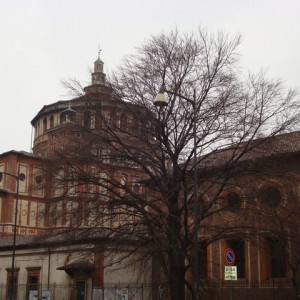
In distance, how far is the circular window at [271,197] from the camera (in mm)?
24688

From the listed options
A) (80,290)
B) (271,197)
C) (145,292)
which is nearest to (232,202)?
(271,197)

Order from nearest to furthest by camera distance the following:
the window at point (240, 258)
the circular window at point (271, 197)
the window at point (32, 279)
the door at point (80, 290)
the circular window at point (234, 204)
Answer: the circular window at point (271, 197) → the circular window at point (234, 204) → the window at point (240, 258) → the door at point (80, 290) → the window at point (32, 279)

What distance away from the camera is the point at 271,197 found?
85.2 feet

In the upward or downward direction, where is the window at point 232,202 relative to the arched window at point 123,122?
downward

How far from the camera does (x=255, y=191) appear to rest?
2478 cm

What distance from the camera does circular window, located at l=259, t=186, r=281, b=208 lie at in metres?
24.7

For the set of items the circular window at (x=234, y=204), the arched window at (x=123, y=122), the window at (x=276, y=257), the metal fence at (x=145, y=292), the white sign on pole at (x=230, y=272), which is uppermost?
the arched window at (x=123, y=122)

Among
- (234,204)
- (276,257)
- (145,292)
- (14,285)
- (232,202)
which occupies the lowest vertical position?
(145,292)

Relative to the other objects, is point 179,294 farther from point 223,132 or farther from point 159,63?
point 159,63

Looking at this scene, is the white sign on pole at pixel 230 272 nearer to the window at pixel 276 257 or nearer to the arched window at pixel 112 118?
the window at pixel 276 257

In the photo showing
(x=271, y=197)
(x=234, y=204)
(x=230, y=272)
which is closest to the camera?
(x=230, y=272)

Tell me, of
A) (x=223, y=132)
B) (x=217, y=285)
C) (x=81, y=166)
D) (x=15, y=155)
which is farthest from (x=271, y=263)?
(x=15, y=155)

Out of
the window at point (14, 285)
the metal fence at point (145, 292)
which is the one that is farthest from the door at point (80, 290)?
the window at point (14, 285)

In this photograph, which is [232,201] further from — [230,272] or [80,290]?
[80,290]
